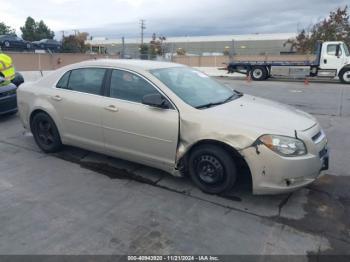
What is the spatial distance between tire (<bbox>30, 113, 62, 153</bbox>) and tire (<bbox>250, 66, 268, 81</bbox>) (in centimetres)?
1831

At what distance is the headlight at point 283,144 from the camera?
10.9 ft

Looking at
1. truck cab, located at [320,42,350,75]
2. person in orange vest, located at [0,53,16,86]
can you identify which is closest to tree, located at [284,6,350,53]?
truck cab, located at [320,42,350,75]

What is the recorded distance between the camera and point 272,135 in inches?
132

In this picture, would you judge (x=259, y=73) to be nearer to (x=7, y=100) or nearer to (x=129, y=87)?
(x=7, y=100)

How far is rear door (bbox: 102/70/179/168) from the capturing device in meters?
3.85

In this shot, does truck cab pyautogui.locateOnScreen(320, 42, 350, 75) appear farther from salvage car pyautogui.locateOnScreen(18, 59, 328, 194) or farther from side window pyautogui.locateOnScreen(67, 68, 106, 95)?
side window pyautogui.locateOnScreen(67, 68, 106, 95)

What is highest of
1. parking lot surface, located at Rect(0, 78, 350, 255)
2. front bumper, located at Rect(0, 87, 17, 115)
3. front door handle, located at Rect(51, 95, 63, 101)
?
front door handle, located at Rect(51, 95, 63, 101)

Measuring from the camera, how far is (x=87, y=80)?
4.61m

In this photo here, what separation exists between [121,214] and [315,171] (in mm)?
2131

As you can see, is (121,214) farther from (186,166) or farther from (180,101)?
(180,101)

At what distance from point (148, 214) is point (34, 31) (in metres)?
72.8

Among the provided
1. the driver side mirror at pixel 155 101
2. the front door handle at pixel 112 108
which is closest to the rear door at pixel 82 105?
the front door handle at pixel 112 108

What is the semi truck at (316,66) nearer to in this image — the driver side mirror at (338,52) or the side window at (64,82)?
the driver side mirror at (338,52)

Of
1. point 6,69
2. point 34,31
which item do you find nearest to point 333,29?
point 6,69
